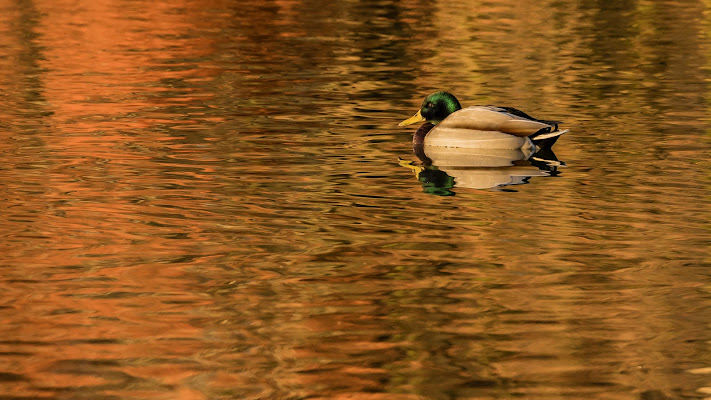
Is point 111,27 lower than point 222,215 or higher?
lower

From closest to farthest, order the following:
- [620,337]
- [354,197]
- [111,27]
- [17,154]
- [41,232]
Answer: [620,337] → [41,232] → [354,197] → [17,154] → [111,27]

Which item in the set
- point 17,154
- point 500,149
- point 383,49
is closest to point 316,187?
point 500,149

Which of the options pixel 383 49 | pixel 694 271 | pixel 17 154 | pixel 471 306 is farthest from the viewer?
pixel 383 49

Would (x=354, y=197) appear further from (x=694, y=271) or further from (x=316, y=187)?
(x=694, y=271)

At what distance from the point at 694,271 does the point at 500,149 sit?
17.6 feet

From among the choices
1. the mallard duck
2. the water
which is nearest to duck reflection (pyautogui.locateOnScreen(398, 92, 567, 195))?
the mallard duck

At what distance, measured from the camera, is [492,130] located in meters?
15.3

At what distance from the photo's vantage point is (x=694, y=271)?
10.1 meters

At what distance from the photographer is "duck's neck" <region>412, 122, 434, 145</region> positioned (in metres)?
16.1

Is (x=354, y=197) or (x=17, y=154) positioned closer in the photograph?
(x=354, y=197)

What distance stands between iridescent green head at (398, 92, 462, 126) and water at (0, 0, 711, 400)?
67 cm

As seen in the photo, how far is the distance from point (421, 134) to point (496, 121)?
127 cm

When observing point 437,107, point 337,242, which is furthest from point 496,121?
point 337,242

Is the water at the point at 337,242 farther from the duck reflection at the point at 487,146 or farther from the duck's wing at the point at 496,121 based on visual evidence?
the duck's wing at the point at 496,121
